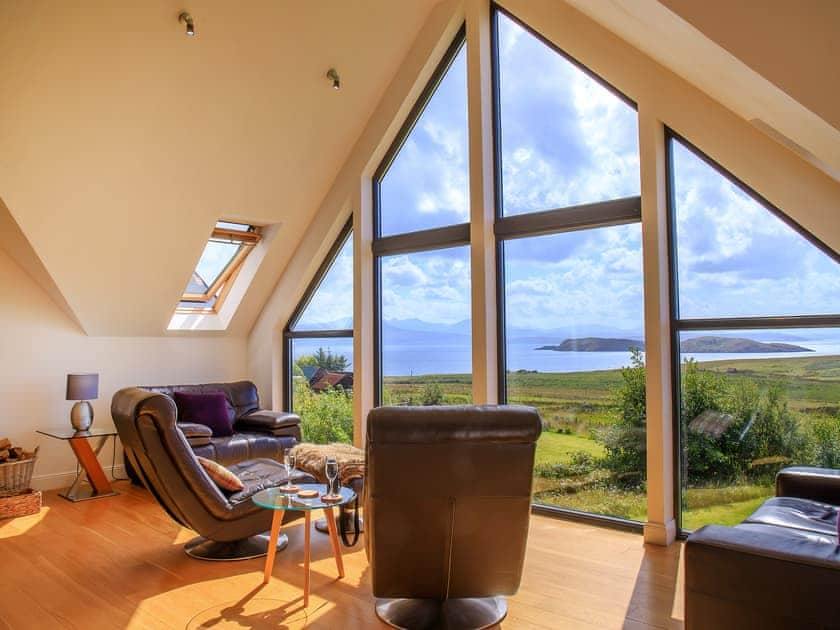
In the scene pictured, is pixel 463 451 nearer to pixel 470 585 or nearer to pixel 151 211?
pixel 470 585

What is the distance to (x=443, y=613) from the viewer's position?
311cm

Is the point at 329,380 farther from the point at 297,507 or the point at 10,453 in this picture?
the point at 297,507

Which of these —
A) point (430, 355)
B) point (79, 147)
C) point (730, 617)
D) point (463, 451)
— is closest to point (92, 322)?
point (79, 147)

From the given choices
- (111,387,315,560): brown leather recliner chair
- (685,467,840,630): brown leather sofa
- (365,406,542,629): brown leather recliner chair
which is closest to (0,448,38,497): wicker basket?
(111,387,315,560): brown leather recliner chair

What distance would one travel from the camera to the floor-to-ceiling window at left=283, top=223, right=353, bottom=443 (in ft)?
22.3

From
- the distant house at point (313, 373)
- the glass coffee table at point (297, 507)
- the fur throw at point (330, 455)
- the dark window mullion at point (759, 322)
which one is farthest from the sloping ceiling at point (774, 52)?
the distant house at point (313, 373)

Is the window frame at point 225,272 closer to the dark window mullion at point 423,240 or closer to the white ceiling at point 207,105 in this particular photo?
the white ceiling at point 207,105

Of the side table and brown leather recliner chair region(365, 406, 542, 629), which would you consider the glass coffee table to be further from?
the side table

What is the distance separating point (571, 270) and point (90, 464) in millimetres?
4607

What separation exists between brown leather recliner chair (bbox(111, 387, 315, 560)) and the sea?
90.6 inches

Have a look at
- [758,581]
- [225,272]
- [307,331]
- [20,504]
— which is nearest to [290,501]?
[758,581]

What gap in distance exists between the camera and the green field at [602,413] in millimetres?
3998

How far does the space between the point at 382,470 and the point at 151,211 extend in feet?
13.0

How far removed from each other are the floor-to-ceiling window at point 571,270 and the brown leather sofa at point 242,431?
2.42 meters
